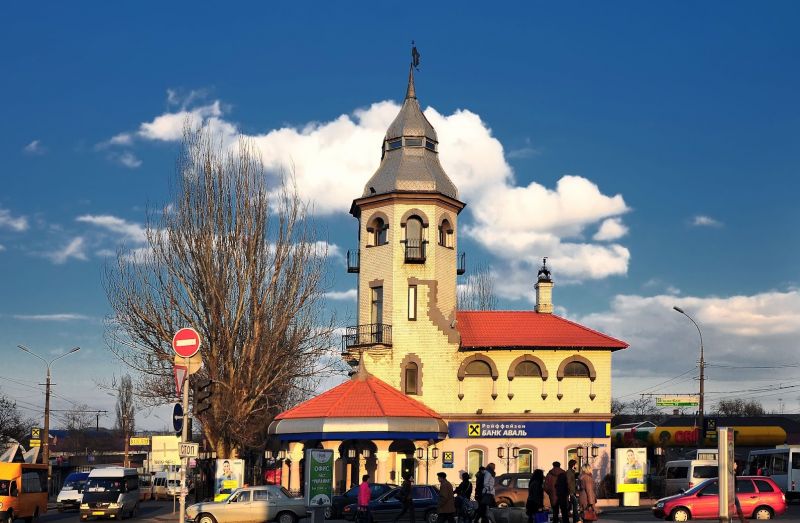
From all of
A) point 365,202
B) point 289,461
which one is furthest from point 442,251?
point 289,461

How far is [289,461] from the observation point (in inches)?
1674

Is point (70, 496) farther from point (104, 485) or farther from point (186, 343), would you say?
point (186, 343)

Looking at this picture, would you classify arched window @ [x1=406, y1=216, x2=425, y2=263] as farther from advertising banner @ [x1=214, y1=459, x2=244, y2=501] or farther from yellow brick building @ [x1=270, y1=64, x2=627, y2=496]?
advertising banner @ [x1=214, y1=459, x2=244, y2=501]

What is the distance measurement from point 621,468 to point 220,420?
18.3 metres

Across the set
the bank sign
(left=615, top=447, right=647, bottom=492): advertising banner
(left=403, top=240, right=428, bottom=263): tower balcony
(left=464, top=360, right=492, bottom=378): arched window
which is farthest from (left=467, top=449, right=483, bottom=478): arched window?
(left=403, top=240, right=428, bottom=263): tower balcony

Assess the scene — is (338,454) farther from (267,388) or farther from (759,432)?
(759,432)

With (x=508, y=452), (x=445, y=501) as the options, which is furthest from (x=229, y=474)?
(x=445, y=501)

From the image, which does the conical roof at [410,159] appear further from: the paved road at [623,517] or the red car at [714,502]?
the red car at [714,502]

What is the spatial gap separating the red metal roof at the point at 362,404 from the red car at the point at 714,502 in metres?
14.4

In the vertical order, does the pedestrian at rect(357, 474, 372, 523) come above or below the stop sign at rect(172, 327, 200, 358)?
below

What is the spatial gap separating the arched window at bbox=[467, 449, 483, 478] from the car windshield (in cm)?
1635

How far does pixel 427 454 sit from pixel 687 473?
1165 cm

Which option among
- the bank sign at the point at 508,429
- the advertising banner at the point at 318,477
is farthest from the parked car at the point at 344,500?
the bank sign at the point at 508,429

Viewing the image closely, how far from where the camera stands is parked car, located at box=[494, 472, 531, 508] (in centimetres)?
3519
